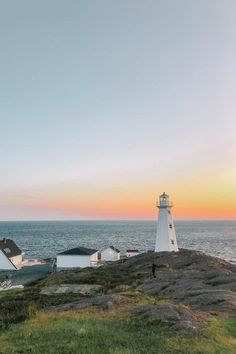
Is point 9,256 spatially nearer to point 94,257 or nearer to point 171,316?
point 94,257

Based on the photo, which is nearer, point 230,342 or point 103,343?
point 103,343

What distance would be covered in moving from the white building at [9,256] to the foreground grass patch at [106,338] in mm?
59377

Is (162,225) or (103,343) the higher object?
(162,225)

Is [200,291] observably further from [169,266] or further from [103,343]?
[169,266]

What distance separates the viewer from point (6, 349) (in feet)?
40.9

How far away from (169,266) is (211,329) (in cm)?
2816

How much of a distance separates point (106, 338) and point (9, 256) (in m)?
63.5

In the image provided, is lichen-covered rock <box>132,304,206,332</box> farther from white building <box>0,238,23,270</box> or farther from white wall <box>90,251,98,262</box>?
white building <box>0,238,23,270</box>

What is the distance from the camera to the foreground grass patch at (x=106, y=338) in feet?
40.2

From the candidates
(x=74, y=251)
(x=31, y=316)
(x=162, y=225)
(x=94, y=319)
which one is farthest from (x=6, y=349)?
(x=74, y=251)

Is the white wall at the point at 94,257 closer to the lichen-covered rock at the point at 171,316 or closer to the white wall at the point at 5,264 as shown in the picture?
the white wall at the point at 5,264

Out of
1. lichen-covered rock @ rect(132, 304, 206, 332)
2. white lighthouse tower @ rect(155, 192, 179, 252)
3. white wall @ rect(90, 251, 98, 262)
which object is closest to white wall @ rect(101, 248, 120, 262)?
white wall @ rect(90, 251, 98, 262)

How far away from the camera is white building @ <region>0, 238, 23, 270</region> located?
73.1 metres

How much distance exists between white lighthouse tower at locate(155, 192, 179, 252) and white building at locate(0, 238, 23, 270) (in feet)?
92.7
